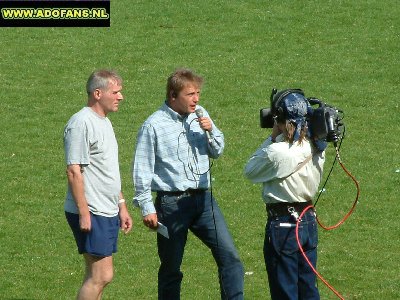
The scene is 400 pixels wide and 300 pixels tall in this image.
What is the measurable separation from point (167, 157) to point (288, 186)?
1.10 metres

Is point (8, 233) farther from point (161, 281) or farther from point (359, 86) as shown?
point (359, 86)

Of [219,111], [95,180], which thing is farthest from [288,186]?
[219,111]

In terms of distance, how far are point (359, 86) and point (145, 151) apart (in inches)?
303

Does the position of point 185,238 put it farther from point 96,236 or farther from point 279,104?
point 279,104

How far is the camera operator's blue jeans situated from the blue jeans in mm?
802

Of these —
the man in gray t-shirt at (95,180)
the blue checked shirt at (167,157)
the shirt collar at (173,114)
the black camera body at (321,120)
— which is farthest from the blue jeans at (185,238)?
the black camera body at (321,120)

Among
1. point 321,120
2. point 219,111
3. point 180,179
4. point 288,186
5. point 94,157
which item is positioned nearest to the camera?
point 321,120

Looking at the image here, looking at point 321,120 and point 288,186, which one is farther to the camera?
point 288,186

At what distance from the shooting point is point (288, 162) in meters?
6.91

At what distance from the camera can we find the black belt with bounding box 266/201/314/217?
7047 millimetres

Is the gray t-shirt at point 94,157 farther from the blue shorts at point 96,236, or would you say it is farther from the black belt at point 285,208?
the black belt at point 285,208

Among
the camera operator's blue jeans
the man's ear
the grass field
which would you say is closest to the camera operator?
the camera operator's blue jeans

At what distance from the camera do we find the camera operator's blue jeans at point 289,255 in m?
7.05

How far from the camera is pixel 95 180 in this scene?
7504 millimetres
